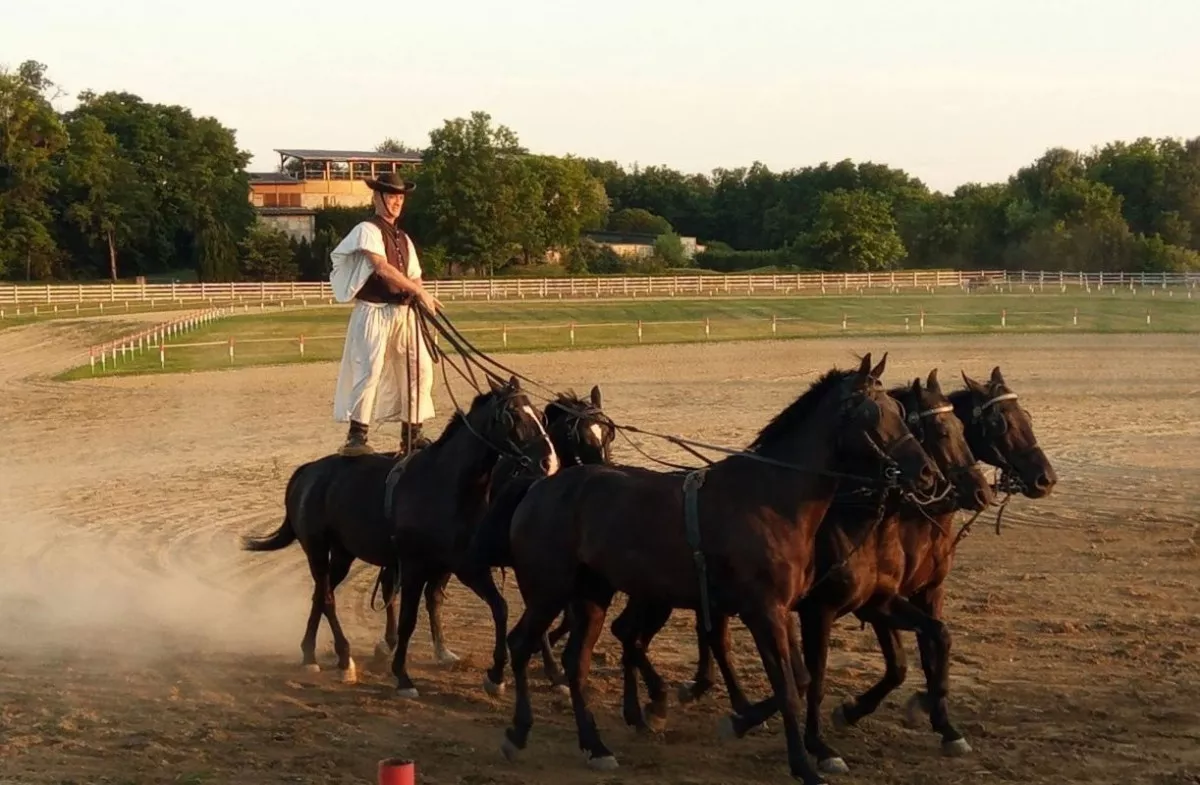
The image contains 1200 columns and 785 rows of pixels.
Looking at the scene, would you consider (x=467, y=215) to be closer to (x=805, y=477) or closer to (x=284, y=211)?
(x=284, y=211)

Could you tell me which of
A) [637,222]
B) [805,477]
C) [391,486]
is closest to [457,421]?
[391,486]

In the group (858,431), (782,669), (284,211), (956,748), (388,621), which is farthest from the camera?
(284,211)

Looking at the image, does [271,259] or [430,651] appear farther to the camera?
[271,259]

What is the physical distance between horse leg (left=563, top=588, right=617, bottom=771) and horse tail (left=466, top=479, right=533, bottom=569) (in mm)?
718

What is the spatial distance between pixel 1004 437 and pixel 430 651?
4.79m

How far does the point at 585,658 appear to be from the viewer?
8891mm

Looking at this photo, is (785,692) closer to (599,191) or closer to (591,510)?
(591,510)

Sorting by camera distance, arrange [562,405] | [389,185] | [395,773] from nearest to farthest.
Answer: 1. [395,773]
2. [562,405]
3. [389,185]

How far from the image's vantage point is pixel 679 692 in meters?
10.1

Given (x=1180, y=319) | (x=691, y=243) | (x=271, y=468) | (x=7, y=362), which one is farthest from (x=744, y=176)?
(x=271, y=468)

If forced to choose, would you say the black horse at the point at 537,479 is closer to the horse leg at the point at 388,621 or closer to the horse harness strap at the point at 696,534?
the horse leg at the point at 388,621

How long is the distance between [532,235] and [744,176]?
137ft

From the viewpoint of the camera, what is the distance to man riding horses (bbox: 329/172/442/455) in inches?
460

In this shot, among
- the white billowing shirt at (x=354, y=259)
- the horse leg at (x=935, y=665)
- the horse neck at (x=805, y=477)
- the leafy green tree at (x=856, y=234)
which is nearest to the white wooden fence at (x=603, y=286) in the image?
the leafy green tree at (x=856, y=234)
